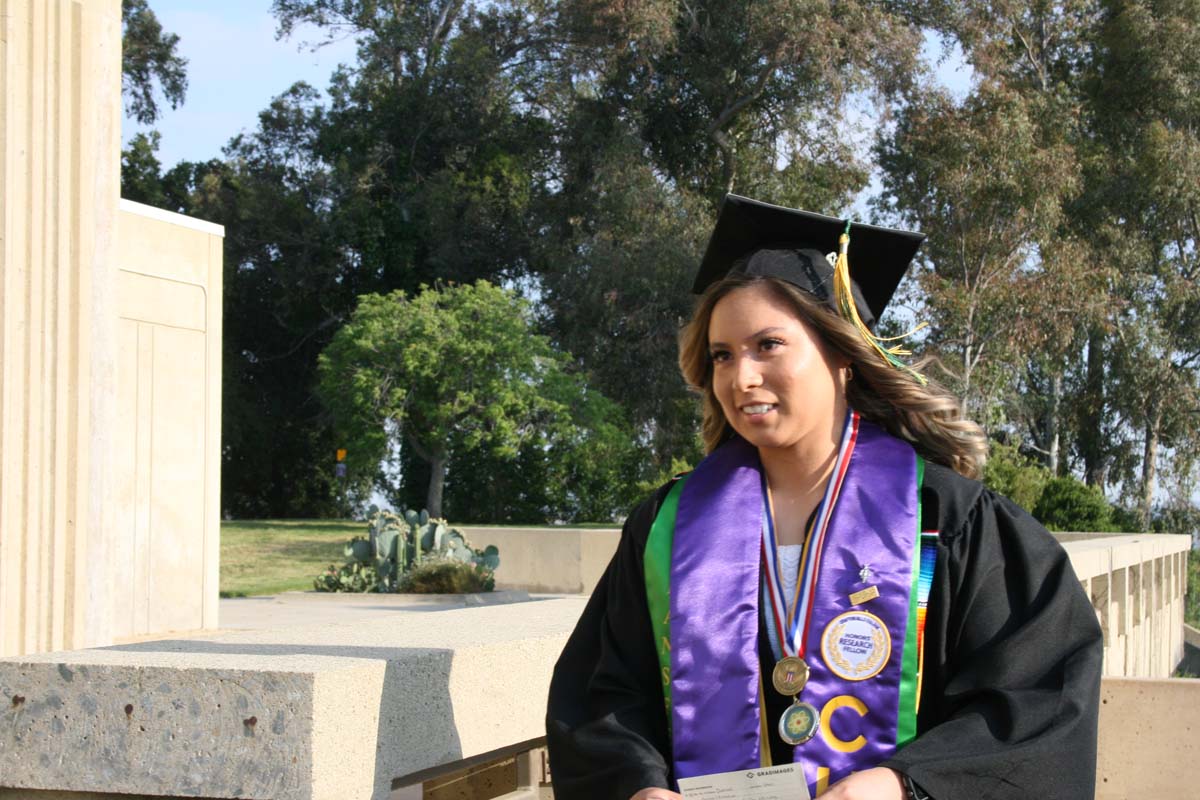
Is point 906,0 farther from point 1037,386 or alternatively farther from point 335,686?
point 335,686

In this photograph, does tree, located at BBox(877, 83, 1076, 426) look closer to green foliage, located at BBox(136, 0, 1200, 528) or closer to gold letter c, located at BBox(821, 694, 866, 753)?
green foliage, located at BBox(136, 0, 1200, 528)

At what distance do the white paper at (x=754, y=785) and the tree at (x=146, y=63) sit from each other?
38960 mm

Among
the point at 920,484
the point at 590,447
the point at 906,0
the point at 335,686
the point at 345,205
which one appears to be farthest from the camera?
the point at 345,205

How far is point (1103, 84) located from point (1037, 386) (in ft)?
24.3

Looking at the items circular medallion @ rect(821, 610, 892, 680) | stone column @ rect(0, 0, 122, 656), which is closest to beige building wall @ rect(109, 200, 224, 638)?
stone column @ rect(0, 0, 122, 656)

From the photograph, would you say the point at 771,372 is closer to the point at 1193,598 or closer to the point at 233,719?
the point at 233,719

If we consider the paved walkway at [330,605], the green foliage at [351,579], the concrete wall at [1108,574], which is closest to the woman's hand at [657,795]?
the concrete wall at [1108,574]

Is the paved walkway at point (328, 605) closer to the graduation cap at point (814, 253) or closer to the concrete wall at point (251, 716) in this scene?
the concrete wall at point (251, 716)

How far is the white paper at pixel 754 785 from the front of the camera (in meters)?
2.25

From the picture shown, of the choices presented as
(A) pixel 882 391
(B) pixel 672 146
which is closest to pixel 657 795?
(A) pixel 882 391

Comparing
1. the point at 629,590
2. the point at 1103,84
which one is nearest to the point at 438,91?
the point at 1103,84

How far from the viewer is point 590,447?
29203 millimetres

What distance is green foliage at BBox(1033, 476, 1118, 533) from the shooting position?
21250mm

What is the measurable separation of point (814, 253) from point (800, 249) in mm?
30
